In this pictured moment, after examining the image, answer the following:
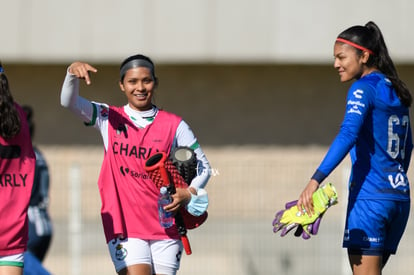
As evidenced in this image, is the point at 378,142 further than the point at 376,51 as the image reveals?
No

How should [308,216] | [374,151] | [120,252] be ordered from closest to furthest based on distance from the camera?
1. [308,216]
2. [374,151]
3. [120,252]

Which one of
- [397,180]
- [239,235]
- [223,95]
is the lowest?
[239,235]

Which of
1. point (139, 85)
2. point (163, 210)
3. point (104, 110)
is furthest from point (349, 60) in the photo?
point (104, 110)

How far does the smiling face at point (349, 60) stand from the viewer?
6.29 metres

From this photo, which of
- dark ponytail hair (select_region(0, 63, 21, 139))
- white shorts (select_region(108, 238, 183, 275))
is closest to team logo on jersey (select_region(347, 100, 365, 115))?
white shorts (select_region(108, 238, 183, 275))

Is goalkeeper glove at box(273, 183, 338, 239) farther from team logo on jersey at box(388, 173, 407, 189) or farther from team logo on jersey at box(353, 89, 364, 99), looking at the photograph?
team logo on jersey at box(353, 89, 364, 99)

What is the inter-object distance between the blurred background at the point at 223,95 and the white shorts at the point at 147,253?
6.53 metres

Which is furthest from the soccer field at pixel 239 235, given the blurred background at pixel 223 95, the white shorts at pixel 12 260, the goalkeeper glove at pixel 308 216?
the goalkeeper glove at pixel 308 216

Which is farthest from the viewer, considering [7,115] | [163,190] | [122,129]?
[122,129]

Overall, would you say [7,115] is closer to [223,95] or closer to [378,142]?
[378,142]

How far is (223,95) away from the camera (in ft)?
56.0

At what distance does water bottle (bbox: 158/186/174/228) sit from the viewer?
639cm

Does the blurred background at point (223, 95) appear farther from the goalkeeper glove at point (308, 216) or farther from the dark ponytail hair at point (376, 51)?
the goalkeeper glove at point (308, 216)

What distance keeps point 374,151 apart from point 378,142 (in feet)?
0.22
